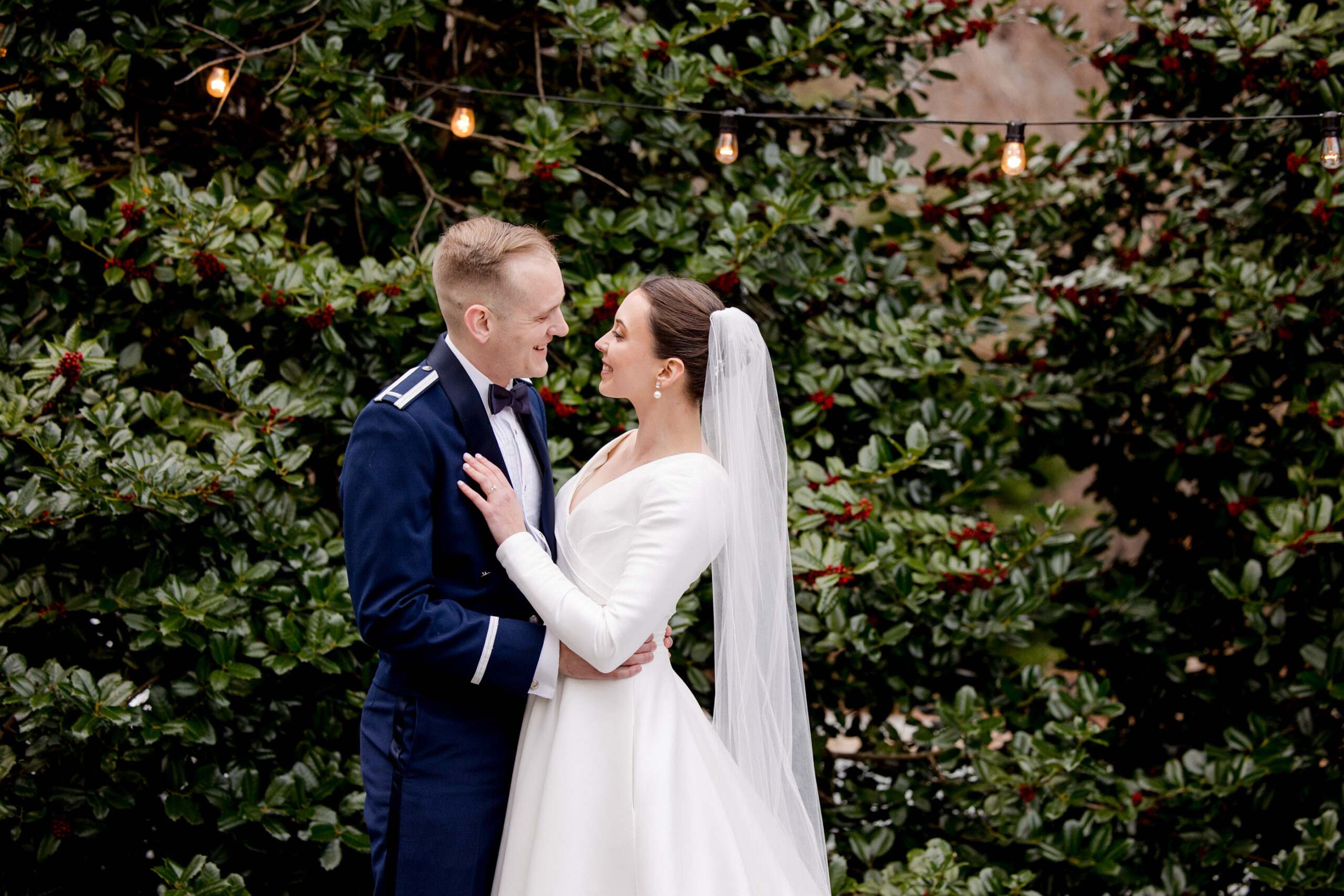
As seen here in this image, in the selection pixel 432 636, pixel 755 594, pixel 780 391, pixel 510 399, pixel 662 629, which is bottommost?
pixel 432 636

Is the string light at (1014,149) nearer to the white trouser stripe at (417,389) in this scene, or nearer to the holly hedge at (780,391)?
the holly hedge at (780,391)

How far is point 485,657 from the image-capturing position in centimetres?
170

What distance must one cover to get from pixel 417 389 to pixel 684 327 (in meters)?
0.50

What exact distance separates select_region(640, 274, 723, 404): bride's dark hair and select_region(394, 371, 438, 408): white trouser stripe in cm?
41

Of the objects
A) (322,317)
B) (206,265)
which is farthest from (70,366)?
(322,317)

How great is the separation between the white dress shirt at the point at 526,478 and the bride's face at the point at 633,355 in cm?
18

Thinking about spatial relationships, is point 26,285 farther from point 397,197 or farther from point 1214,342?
point 1214,342

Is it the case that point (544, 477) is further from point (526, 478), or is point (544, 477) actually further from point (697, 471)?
point (697, 471)

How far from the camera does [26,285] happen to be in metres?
2.82

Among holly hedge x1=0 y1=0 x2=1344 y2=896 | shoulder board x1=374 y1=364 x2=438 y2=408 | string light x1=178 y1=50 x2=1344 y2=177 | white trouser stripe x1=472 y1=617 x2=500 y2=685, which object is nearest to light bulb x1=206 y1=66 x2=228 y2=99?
string light x1=178 y1=50 x2=1344 y2=177

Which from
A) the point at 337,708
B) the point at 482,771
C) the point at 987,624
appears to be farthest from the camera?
the point at 987,624

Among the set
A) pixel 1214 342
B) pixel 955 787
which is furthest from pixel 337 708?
pixel 1214 342

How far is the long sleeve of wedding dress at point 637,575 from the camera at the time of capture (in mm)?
1715

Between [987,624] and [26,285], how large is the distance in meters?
2.81
